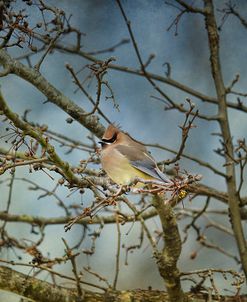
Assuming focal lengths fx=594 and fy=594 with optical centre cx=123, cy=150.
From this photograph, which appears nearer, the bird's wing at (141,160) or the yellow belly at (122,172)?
the bird's wing at (141,160)

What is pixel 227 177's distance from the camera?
2.92 meters

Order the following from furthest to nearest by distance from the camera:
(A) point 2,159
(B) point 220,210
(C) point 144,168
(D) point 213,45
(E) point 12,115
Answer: (B) point 220,210
(D) point 213,45
(C) point 144,168
(E) point 12,115
(A) point 2,159

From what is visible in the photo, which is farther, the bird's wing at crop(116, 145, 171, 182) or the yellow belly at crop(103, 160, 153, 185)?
the yellow belly at crop(103, 160, 153, 185)

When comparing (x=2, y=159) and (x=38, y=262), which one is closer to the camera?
(x=2, y=159)

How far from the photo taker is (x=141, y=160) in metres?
2.19

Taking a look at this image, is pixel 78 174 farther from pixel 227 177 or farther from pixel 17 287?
pixel 227 177

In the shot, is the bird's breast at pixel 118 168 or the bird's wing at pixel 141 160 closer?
the bird's wing at pixel 141 160

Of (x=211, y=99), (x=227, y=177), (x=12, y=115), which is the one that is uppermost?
(x=211, y=99)

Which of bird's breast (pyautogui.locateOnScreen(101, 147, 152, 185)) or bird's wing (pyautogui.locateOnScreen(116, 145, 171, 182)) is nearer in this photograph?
bird's wing (pyautogui.locateOnScreen(116, 145, 171, 182))

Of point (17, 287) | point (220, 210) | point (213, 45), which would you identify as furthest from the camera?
point (220, 210)

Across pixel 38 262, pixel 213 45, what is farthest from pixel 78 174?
pixel 213 45

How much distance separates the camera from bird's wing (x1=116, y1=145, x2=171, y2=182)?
6.73ft

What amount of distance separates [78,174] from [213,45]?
1420 mm

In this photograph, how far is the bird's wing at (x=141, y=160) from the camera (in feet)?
6.73
